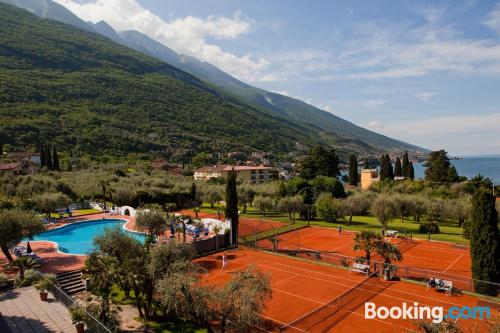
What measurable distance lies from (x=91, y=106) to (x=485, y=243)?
139 m

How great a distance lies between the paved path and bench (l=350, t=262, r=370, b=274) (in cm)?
1734

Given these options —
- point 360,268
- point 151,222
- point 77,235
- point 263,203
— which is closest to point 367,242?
point 360,268

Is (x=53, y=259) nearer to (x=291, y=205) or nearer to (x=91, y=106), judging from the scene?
(x=291, y=205)

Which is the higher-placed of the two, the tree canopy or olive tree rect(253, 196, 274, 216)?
the tree canopy

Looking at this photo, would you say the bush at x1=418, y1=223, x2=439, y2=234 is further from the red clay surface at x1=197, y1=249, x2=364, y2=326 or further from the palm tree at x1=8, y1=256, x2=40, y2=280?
the palm tree at x1=8, y1=256, x2=40, y2=280

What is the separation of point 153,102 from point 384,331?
162 meters

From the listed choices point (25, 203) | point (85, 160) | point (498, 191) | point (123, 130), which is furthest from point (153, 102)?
point (498, 191)

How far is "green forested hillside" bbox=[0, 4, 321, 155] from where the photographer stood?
106812 millimetres

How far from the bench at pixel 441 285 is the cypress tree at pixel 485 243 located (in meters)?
1.39

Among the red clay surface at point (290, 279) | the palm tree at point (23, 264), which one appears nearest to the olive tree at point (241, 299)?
the red clay surface at point (290, 279)

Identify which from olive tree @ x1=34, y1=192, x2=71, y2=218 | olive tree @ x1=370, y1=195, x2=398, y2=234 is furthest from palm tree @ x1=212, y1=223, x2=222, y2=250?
Answer: olive tree @ x1=34, y1=192, x2=71, y2=218

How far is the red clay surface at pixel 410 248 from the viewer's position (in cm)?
2594

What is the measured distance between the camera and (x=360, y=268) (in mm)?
24016

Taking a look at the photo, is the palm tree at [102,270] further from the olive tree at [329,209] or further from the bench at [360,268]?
the olive tree at [329,209]
